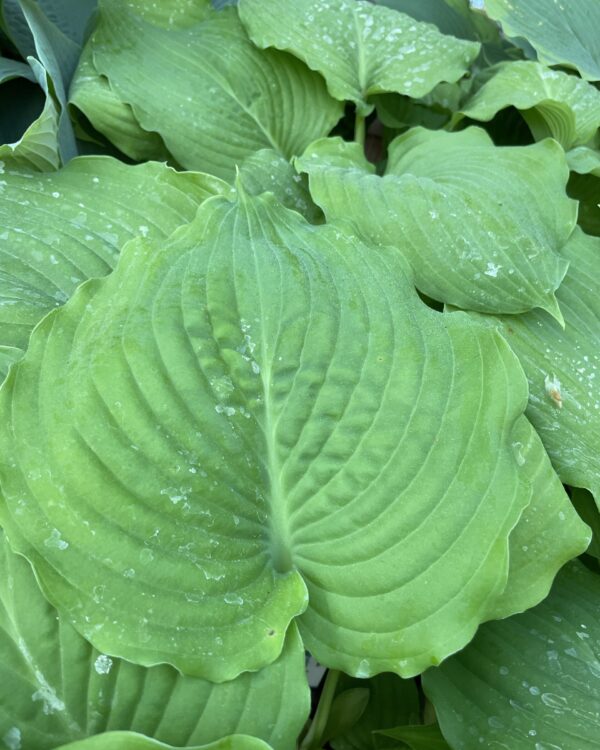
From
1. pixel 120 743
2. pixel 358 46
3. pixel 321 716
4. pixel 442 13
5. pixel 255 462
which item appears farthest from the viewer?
pixel 442 13

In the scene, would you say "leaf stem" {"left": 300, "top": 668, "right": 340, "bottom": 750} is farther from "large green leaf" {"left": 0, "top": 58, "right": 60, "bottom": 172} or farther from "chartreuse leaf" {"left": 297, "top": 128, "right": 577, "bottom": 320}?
"large green leaf" {"left": 0, "top": 58, "right": 60, "bottom": 172}

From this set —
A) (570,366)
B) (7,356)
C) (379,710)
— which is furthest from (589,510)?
(7,356)

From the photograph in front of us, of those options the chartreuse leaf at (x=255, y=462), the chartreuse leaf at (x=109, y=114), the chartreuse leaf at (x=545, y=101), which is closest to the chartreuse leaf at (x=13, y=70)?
the chartreuse leaf at (x=109, y=114)

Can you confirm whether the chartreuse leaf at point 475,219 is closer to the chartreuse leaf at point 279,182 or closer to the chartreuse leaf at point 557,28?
the chartreuse leaf at point 279,182

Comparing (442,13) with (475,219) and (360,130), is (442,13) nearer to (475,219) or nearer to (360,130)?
(360,130)

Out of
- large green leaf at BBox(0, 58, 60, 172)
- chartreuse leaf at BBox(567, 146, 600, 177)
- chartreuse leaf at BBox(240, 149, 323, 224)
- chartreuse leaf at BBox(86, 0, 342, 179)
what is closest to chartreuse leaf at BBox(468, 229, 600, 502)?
chartreuse leaf at BBox(567, 146, 600, 177)

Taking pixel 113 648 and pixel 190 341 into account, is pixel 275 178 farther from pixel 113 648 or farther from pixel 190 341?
pixel 113 648

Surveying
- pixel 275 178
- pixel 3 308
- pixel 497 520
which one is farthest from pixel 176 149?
pixel 497 520
